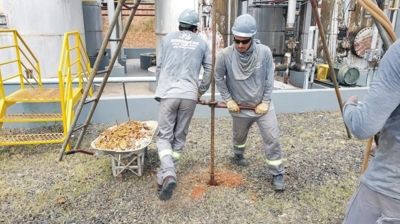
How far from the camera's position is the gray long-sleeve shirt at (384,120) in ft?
4.63

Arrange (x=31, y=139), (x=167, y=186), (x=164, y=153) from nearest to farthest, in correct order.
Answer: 1. (x=167, y=186)
2. (x=164, y=153)
3. (x=31, y=139)

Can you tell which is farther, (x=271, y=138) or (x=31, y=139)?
(x=31, y=139)

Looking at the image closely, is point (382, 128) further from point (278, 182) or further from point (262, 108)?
point (278, 182)

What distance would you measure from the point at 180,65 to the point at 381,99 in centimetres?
226

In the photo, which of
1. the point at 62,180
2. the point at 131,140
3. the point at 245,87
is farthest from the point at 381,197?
the point at 62,180

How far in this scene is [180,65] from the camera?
3.41m

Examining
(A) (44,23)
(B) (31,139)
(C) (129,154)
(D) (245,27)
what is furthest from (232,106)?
(A) (44,23)

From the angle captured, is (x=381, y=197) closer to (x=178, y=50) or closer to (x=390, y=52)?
(x=390, y=52)

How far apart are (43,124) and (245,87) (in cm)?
370

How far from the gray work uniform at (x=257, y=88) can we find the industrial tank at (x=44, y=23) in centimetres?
419

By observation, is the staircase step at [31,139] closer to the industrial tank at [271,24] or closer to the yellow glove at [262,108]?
the yellow glove at [262,108]

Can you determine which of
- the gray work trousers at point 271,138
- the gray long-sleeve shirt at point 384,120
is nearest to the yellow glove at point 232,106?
the gray work trousers at point 271,138

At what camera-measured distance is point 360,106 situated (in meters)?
1.53

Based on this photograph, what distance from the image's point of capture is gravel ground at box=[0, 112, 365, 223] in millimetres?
3135
